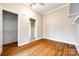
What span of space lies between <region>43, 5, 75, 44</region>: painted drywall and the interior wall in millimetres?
2836

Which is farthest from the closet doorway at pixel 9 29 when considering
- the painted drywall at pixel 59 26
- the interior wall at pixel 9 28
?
the painted drywall at pixel 59 26

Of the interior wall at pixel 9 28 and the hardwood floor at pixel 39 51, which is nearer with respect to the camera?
the hardwood floor at pixel 39 51

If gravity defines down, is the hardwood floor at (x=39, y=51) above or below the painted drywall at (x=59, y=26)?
below

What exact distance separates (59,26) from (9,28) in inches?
131

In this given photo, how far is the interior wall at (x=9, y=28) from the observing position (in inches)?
157

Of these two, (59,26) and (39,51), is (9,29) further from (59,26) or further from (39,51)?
(59,26)

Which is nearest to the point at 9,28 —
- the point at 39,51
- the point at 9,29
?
the point at 9,29

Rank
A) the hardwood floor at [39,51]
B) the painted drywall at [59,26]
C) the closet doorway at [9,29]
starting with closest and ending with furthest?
the hardwood floor at [39,51] < the closet doorway at [9,29] < the painted drywall at [59,26]

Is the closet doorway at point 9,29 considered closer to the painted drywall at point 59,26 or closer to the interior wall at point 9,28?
the interior wall at point 9,28

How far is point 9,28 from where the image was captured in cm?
425

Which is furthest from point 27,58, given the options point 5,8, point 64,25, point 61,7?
point 61,7

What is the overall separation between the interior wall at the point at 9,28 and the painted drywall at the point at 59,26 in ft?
9.30

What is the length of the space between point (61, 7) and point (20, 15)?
314 cm

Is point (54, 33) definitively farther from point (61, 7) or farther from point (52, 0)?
point (52, 0)
